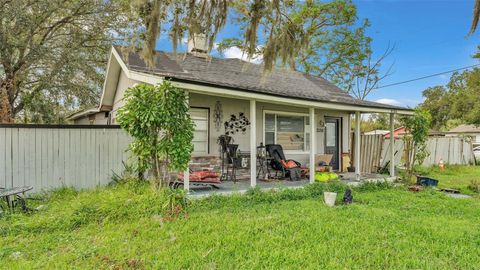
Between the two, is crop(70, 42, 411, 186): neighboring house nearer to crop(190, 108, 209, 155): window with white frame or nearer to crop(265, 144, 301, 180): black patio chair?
crop(190, 108, 209, 155): window with white frame

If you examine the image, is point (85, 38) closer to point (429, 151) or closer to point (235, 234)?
point (235, 234)

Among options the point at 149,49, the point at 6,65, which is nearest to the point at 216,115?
the point at 149,49

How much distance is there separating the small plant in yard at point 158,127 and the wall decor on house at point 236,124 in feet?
10.4

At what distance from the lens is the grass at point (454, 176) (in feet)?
30.8

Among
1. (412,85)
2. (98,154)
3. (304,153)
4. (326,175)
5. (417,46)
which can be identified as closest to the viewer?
(98,154)

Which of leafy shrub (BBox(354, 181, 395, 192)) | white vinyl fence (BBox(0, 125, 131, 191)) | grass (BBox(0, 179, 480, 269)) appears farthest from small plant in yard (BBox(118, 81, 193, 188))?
leafy shrub (BBox(354, 181, 395, 192))

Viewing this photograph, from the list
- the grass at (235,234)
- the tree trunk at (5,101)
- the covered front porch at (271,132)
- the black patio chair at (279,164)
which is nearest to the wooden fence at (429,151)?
the covered front porch at (271,132)

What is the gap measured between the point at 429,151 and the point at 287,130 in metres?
8.70

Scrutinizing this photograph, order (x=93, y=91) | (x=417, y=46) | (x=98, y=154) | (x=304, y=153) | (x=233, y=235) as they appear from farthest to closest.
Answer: (x=417, y=46) → (x=93, y=91) → (x=304, y=153) → (x=98, y=154) → (x=233, y=235)

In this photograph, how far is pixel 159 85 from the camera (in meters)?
5.71

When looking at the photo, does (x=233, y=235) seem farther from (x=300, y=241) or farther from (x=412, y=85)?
(x=412, y=85)

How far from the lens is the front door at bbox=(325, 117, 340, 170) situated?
11.4 metres

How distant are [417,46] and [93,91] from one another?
2239cm

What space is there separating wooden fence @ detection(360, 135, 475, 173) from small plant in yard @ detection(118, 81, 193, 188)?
8.13 m
